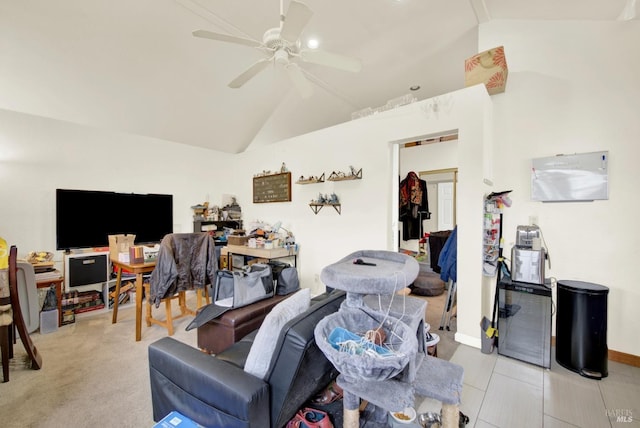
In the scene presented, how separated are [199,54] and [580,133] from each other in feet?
13.4

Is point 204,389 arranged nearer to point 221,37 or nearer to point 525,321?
point 221,37

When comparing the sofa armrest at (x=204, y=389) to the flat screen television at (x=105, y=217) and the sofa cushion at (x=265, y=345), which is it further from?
the flat screen television at (x=105, y=217)

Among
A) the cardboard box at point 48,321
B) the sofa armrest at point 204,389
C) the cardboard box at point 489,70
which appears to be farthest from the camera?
the cardboard box at point 48,321

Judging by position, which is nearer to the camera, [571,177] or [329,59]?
[329,59]

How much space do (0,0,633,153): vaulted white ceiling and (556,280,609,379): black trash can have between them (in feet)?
7.70

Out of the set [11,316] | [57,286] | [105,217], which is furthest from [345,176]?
[57,286]

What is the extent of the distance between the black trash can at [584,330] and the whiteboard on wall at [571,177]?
795 mm

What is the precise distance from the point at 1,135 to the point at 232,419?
4353mm

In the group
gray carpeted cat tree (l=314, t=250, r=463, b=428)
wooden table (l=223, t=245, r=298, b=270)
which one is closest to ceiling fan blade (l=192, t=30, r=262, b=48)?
gray carpeted cat tree (l=314, t=250, r=463, b=428)

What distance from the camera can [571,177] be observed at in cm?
240

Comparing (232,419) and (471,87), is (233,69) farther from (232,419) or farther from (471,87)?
(232,419)

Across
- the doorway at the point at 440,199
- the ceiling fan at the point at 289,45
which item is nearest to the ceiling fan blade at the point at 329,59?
the ceiling fan at the point at 289,45

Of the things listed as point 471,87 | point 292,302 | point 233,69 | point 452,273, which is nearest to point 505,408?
point 452,273

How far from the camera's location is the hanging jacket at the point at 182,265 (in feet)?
8.57
